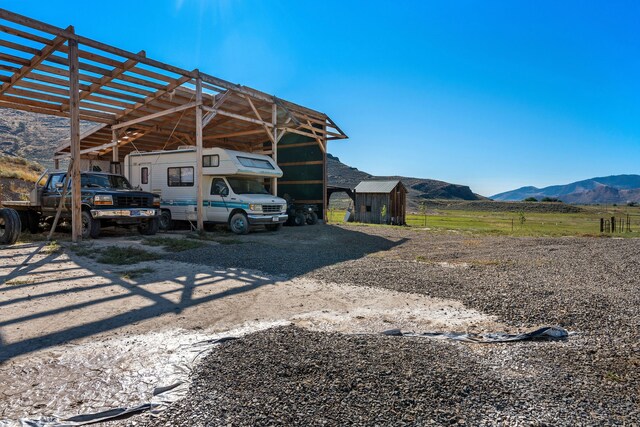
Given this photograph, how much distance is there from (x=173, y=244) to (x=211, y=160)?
466 centimetres

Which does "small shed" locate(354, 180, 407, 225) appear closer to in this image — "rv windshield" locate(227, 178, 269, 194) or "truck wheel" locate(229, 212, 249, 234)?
"rv windshield" locate(227, 178, 269, 194)

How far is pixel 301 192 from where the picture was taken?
20.8 meters

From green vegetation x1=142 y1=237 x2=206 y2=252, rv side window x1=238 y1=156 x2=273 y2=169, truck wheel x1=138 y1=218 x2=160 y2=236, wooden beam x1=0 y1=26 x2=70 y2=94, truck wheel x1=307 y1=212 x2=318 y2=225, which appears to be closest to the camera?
green vegetation x1=142 y1=237 x2=206 y2=252

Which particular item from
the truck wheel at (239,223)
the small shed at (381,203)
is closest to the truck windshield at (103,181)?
the truck wheel at (239,223)

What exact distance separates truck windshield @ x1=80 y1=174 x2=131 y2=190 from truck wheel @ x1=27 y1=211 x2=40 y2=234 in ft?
8.11

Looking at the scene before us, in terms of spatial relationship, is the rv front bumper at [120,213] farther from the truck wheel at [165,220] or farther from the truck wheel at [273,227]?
the truck wheel at [273,227]

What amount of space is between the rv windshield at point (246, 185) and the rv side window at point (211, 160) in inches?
29.4

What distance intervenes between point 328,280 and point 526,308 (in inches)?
127

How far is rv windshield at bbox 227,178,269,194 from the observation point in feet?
48.0

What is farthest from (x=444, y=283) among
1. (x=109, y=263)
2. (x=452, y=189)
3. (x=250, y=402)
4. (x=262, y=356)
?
(x=452, y=189)

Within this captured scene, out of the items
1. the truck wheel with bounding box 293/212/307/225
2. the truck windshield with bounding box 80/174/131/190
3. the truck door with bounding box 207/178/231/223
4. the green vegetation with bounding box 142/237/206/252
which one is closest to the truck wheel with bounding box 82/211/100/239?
the truck windshield with bounding box 80/174/131/190

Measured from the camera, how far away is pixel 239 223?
14.3 meters

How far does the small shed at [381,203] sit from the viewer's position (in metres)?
36.9

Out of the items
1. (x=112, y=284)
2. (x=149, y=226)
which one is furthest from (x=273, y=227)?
(x=112, y=284)
